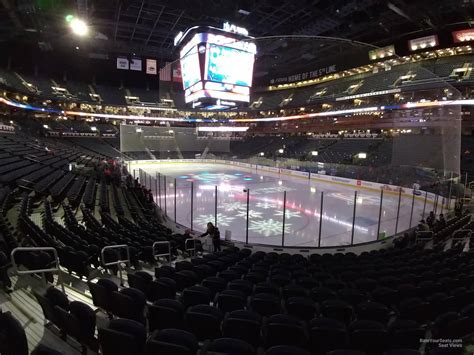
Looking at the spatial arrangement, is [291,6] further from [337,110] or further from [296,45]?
[337,110]

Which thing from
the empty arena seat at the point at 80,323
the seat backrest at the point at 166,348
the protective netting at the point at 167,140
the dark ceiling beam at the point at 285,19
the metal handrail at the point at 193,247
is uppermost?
the dark ceiling beam at the point at 285,19

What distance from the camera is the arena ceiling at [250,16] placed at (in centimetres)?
2048

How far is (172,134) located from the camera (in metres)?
41.9

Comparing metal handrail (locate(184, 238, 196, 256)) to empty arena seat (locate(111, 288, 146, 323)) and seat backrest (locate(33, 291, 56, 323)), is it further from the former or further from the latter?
seat backrest (locate(33, 291, 56, 323))

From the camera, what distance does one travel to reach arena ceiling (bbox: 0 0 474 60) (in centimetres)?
2048

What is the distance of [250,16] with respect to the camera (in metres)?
24.7

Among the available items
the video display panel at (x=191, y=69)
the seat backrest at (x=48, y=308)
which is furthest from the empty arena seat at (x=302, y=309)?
the video display panel at (x=191, y=69)

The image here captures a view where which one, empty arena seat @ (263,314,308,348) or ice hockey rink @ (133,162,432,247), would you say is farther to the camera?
ice hockey rink @ (133,162,432,247)

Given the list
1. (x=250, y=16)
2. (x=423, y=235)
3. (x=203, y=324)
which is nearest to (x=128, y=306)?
(x=203, y=324)

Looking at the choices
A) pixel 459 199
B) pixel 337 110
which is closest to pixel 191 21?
pixel 337 110

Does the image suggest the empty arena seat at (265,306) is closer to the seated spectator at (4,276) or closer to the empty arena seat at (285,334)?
the empty arena seat at (285,334)

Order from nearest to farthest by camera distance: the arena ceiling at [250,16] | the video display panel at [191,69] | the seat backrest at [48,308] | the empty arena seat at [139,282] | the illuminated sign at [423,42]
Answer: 1. the seat backrest at [48,308]
2. the empty arena seat at [139,282]
3. the video display panel at [191,69]
4. the arena ceiling at [250,16]
5. the illuminated sign at [423,42]

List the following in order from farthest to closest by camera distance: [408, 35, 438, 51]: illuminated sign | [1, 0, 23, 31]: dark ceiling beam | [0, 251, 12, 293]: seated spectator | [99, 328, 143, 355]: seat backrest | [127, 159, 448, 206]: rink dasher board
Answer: [408, 35, 438, 51]: illuminated sign → [1, 0, 23, 31]: dark ceiling beam → [127, 159, 448, 206]: rink dasher board → [0, 251, 12, 293]: seated spectator → [99, 328, 143, 355]: seat backrest

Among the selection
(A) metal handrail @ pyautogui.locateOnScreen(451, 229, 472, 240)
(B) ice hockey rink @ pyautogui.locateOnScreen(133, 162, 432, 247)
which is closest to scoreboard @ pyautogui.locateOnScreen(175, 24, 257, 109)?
(B) ice hockey rink @ pyautogui.locateOnScreen(133, 162, 432, 247)
